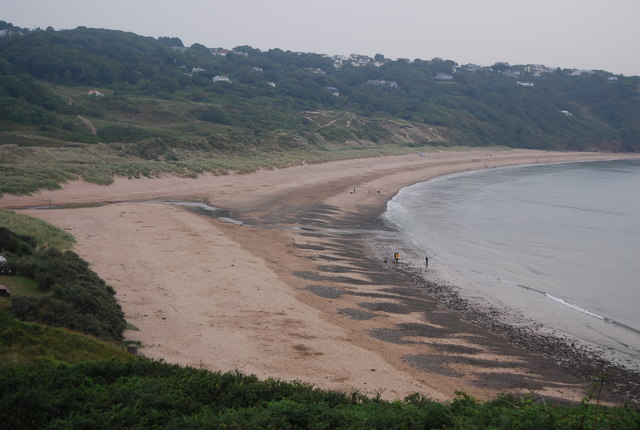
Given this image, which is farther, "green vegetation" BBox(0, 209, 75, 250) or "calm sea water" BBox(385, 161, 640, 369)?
"calm sea water" BBox(385, 161, 640, 369)

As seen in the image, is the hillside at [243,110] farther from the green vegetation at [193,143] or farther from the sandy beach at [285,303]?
the sandy beach at [285,303]

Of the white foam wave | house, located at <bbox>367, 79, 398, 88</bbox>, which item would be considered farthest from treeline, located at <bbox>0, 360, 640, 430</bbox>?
house, located at <bbox>367, 79, 398, 88</bbox>

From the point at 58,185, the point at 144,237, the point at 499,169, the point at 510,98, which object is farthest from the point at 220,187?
the point at 510,98

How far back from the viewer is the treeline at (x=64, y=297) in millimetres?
10797

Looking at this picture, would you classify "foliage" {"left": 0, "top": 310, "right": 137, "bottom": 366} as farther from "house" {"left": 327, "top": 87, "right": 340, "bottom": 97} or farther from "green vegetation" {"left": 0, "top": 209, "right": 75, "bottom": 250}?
"house" {"left": 327, "top": 87, "right": 340, "bottom": 97}

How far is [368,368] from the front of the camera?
12078mm

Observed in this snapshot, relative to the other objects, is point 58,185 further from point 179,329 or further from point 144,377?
point 144,377

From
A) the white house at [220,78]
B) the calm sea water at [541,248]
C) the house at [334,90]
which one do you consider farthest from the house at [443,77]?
the calm sea water at [541,248]

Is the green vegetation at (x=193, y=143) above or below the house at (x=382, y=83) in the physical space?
below

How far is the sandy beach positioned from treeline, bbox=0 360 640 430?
8.17 ft

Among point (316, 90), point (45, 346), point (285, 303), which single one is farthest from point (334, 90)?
point (45, 346)

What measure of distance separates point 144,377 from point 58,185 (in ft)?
84.7

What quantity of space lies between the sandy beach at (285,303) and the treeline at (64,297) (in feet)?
2.96

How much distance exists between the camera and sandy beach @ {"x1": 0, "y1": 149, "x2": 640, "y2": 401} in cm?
1199
